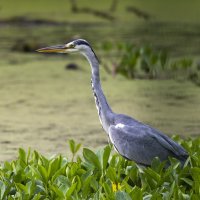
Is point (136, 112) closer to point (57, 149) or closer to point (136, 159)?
point (57, 149)

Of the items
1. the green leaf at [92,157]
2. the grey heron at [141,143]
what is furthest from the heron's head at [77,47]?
the green leaf at [92,157]

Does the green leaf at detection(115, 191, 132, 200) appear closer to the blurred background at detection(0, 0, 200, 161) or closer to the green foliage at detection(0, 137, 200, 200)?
the green foliage at detection(0, 137, 200, 200)

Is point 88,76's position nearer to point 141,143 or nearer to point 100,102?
point 100,102

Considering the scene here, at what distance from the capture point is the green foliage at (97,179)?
3.34 metres

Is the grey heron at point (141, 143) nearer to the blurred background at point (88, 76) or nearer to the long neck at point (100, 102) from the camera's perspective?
the long neck at point (100, 102)

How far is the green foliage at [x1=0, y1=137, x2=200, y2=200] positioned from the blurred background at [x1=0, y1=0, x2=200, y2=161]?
950 mm

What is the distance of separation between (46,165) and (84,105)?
8.20 feet

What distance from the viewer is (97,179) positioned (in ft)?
12.7

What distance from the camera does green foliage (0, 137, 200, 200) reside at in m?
3.34

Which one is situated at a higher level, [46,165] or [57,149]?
[46,165]

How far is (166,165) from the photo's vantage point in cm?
373

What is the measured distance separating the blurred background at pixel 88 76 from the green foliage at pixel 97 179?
0.95 m

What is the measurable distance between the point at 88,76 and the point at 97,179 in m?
3.70

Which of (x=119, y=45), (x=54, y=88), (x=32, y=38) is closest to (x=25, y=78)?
(x=54, y=88)
